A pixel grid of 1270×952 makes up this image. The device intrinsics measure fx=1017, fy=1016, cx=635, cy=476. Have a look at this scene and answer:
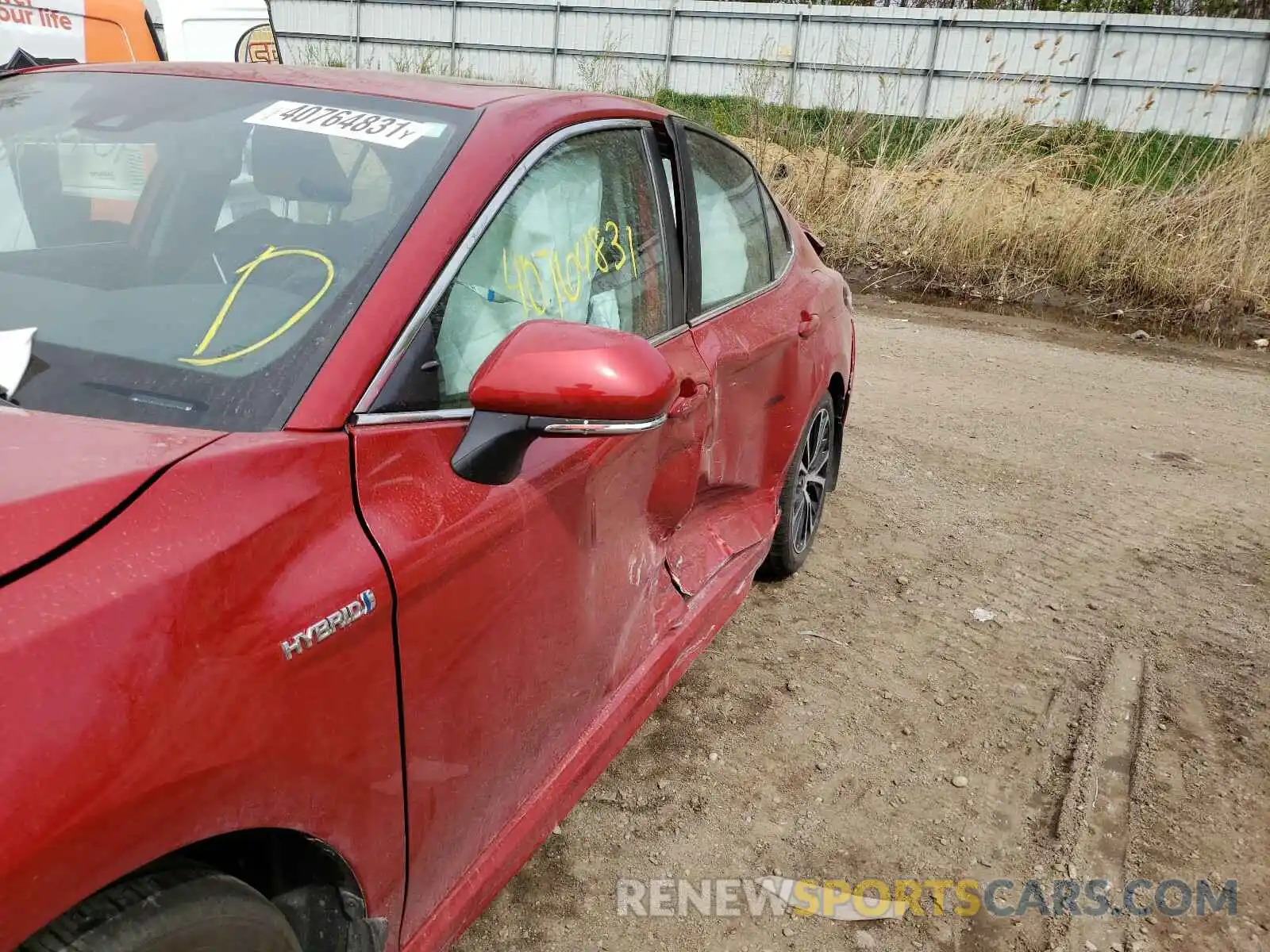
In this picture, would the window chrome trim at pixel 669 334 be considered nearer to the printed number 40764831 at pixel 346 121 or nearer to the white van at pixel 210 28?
the printed number 40764831 at pixel 346 121

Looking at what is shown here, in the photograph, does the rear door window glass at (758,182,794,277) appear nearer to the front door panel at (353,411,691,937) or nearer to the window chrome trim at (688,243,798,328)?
the window chrome trim at (688,243,798,328)

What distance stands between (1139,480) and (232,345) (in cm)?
494

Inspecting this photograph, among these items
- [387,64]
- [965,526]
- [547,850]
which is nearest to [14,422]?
[547,850]

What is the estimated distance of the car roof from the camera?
83.6 inches

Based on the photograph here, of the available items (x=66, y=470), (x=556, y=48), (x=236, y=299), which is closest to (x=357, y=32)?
(x=556, y=48)

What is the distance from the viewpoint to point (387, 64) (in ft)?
64.2

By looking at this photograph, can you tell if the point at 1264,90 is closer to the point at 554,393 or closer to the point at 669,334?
the point at 669,334

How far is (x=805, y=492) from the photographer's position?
388cm

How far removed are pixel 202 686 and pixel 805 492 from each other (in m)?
2.92

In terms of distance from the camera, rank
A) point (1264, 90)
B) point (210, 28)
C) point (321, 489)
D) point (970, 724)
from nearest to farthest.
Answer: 1. point (321, 489)
2. point (970, 724)
3. point (210, 28)
4. point (1264, 90)

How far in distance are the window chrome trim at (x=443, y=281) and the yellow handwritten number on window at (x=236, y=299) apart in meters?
0.16

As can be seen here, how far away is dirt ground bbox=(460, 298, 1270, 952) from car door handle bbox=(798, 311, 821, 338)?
1.04 meters

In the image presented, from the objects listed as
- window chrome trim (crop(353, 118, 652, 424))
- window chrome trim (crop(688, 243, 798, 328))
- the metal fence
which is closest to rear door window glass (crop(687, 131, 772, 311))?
window chrome trim (crop(688, 243, 798, 328))

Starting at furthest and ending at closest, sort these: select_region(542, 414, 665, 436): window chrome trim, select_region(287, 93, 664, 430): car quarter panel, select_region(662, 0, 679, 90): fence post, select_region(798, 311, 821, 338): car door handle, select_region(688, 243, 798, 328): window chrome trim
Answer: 1. select_region(662, 0, 679, 90): fence post
2. select_region(798, 311, 821, 338): car door handle
3. select_region(688, 243, 798, 328): window chrome trim
4. select_region(542, 414, 665, 436): window chrome trim
5. select_region(287, 93, 664, 430): car quarter panel
